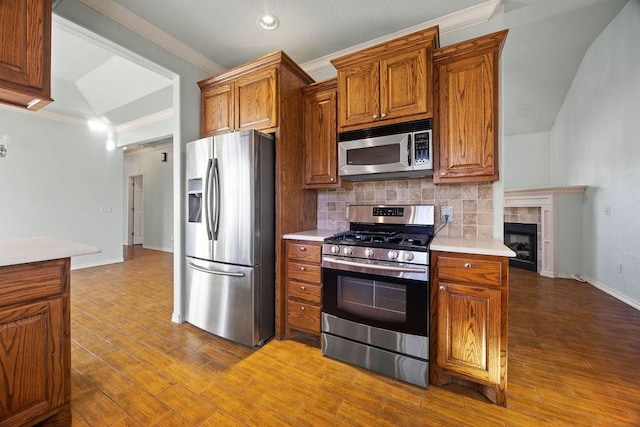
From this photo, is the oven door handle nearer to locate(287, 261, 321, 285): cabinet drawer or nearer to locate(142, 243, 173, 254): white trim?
locate(287, 261, 321, 285): cabinet drawer

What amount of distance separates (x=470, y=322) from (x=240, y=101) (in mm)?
2665

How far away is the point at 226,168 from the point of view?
89.9 inches

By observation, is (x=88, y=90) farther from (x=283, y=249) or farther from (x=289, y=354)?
(x=289, y=354)

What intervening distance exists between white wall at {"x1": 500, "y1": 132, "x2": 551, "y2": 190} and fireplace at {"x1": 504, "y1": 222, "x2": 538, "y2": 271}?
56.5 inches

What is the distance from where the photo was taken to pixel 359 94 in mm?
2258

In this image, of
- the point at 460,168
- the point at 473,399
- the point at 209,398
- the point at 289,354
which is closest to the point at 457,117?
the point at 460,168

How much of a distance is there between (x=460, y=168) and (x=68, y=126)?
6.50 m

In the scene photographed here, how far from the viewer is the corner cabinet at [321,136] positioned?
250cm

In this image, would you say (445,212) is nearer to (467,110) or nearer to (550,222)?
(467,110)

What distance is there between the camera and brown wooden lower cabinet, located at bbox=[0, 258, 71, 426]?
117 centimetres

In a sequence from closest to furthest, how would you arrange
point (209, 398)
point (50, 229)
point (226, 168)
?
point (209, 398)
point (226, 168)
point (50, 229)

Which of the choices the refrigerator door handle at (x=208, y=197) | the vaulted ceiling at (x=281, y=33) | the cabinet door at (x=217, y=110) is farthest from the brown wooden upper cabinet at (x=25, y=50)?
the cabinet door at (x=217, y=110)

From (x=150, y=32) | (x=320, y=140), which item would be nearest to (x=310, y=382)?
(x=320, y=140)

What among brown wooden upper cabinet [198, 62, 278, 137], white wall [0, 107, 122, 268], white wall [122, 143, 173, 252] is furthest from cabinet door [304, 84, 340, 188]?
white wall [122, 143, 173, 252]
